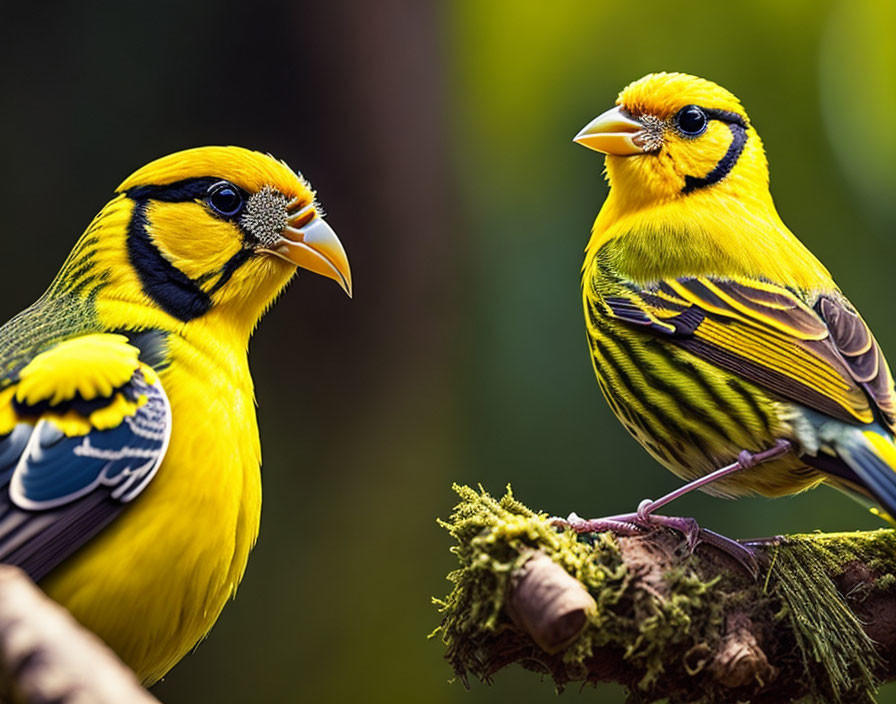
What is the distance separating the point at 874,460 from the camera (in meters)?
2.45

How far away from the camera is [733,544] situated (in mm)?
2418

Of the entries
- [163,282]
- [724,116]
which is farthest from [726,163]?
[163,282]

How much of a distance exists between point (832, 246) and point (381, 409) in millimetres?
2566

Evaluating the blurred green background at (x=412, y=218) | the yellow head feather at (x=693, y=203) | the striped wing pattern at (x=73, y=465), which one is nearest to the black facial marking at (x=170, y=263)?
the striped wing pattern at (x=73, y=465)

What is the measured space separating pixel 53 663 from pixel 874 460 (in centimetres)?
196

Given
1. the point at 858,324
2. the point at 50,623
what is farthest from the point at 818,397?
the point at 50,623

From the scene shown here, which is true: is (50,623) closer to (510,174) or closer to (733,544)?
(733,544)

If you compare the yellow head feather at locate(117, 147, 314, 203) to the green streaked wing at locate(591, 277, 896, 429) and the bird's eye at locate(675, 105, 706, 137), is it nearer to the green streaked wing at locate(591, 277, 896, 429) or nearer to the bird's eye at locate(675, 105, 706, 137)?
the green streaked wing at locate(591, 277, 896, 429)

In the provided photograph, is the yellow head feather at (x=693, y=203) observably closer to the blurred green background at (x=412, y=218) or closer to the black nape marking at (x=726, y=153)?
the black nape marking at (x=726, y=153)

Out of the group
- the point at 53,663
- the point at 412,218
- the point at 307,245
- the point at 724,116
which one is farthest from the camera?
the point at 412,218

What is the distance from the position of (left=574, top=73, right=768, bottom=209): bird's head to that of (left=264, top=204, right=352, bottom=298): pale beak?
0.93m

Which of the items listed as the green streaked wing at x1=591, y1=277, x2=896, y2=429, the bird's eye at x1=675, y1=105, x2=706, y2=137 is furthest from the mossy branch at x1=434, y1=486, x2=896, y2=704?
the bird's eye at x1=675, y1=105, x2=706, y2=137

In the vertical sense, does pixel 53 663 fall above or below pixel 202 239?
below

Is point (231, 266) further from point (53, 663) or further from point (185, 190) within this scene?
point (53, 663)
